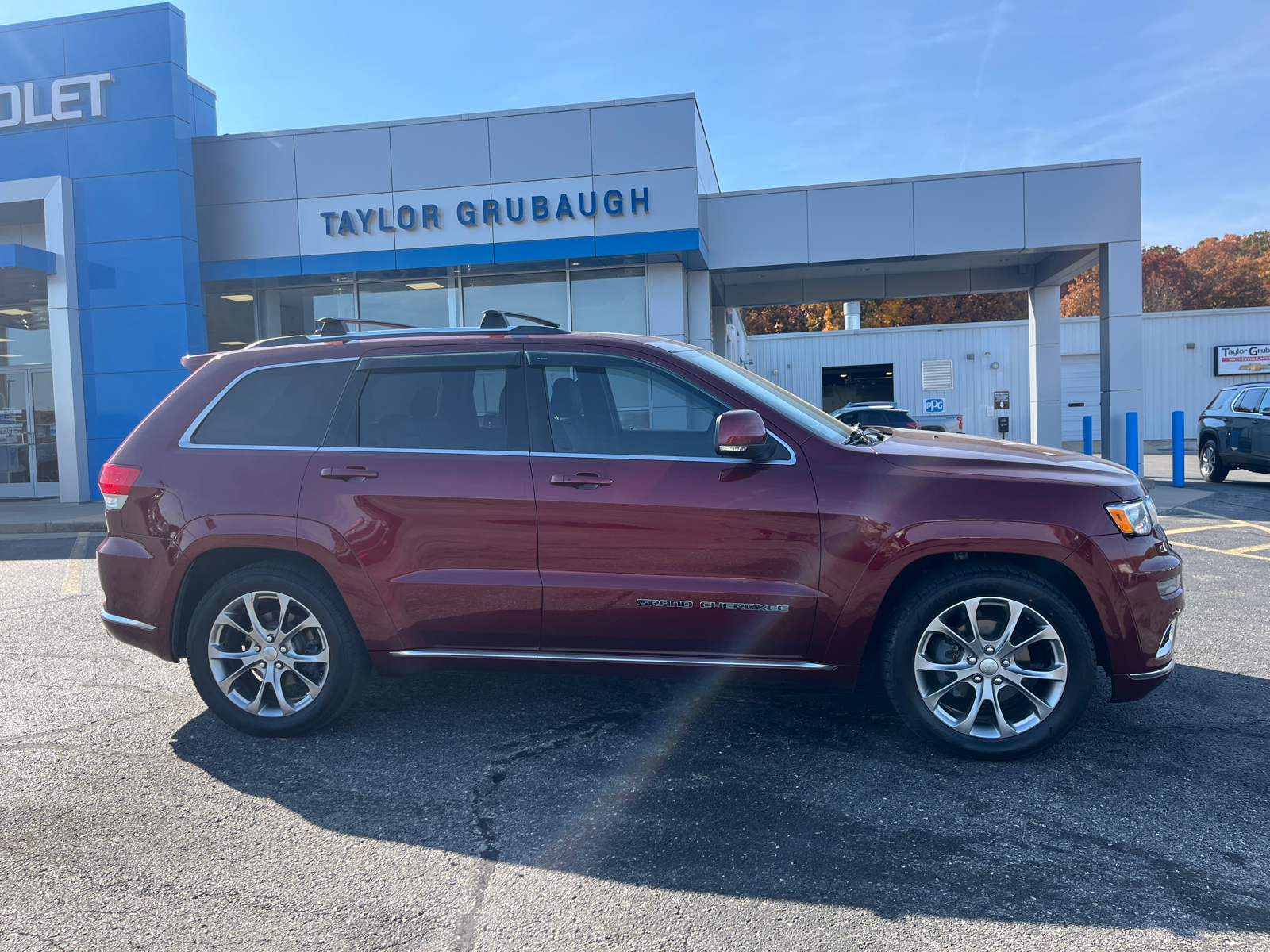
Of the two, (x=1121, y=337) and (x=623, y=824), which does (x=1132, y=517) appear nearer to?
(x=623, y=824)

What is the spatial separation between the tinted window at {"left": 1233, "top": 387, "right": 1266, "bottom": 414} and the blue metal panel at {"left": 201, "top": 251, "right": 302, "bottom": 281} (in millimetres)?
15728

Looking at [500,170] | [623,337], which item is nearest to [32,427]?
[500,170]

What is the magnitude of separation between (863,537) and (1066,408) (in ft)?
98.7

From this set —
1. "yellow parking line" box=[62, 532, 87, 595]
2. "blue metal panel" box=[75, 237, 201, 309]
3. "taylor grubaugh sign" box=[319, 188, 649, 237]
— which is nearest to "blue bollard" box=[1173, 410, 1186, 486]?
"taylor grubaugh sign" box=[319, 188, 649, 237]

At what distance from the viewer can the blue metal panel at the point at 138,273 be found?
1537 centimetres

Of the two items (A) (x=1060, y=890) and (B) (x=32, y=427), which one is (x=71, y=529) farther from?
(A) (x=1060, y=890)

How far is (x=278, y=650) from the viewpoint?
162 inches

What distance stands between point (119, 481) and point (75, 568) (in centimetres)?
603

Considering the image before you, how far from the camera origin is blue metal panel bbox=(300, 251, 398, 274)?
15.4m

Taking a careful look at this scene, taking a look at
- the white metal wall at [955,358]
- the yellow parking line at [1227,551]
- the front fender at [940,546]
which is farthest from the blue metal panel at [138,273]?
the white metal wall at [955,358]

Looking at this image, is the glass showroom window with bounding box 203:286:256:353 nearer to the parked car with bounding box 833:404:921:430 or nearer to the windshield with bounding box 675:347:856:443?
the parked car with bounding box 833:404:921:430

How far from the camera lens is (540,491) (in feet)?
12.7

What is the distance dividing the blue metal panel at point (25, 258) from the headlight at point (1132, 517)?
1646 centimetres

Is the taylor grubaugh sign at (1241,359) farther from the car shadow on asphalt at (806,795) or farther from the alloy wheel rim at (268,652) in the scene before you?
the alloy wheel rim at (268,652)
